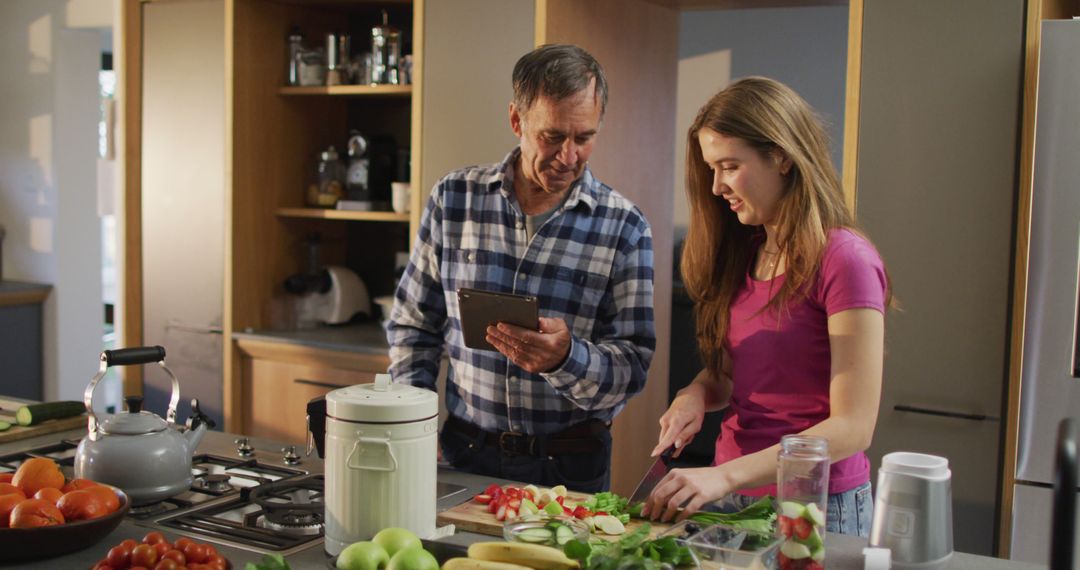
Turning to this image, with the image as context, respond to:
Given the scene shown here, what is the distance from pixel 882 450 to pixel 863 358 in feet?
4.26

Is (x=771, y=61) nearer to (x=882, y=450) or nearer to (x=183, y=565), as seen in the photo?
(x=882, y=450)

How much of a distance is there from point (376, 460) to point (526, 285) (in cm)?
84

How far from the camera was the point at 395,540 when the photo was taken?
1441 mm

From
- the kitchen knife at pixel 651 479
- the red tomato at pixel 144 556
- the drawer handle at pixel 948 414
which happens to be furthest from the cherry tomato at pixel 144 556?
the drawer handle at pixel 948 414

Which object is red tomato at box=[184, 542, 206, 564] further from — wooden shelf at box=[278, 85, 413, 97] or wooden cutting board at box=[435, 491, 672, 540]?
wooden shelf at box=[278, 85, 413, 97]

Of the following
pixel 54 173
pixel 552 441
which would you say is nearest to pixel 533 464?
pixel 552 441

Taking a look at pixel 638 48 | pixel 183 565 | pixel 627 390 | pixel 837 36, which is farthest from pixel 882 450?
pixel 837 36

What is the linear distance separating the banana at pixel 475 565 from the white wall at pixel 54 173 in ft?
14.4

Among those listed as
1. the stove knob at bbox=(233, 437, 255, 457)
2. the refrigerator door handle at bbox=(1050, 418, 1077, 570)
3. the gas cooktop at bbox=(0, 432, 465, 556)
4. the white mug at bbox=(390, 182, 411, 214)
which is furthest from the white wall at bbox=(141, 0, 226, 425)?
the refrigerator door handle at bbox=(1050, 418, 1077, 570)

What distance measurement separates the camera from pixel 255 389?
13.4ft

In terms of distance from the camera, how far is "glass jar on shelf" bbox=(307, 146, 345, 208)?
4.15 meters

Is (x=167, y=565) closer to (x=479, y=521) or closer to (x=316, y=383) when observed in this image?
(x=479, y=521)

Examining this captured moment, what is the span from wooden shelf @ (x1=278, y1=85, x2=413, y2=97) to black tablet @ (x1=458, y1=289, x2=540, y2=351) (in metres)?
→ 1.90

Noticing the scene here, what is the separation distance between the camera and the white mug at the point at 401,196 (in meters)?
3.87
